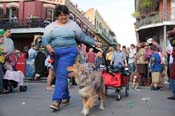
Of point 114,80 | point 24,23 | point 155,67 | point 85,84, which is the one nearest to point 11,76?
point 114,80

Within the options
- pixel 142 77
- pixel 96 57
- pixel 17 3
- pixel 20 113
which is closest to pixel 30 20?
pixel 17 3

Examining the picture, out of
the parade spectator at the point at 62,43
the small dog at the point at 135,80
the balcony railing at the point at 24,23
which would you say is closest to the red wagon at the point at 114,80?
the parade spectator at the point at 62,43

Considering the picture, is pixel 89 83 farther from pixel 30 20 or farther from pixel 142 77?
pixel 30 20

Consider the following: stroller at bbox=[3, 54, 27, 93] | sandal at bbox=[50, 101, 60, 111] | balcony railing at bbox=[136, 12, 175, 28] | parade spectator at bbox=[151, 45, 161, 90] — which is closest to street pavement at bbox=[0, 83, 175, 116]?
sandal at bbox=[50, 101, 60, 111]

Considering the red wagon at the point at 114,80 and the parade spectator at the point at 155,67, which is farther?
the parade spectator at the point at 155,67

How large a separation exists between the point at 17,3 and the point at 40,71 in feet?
89.3

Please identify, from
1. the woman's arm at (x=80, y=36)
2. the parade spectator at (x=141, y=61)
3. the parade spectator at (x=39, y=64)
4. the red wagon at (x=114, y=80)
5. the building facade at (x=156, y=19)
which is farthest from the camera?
the building facade at (x=156, y=19)

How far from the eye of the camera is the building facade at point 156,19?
41.5 meters

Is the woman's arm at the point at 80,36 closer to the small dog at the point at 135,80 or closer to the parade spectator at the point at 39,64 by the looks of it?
the small dog at the point at 135,80

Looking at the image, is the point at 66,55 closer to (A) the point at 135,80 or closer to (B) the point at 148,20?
(A) the point at 135,80

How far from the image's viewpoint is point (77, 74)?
813cm

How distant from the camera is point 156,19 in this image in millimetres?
42312

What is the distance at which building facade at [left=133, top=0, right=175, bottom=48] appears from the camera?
4147cm

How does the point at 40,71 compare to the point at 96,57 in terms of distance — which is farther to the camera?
the point at 96,57
